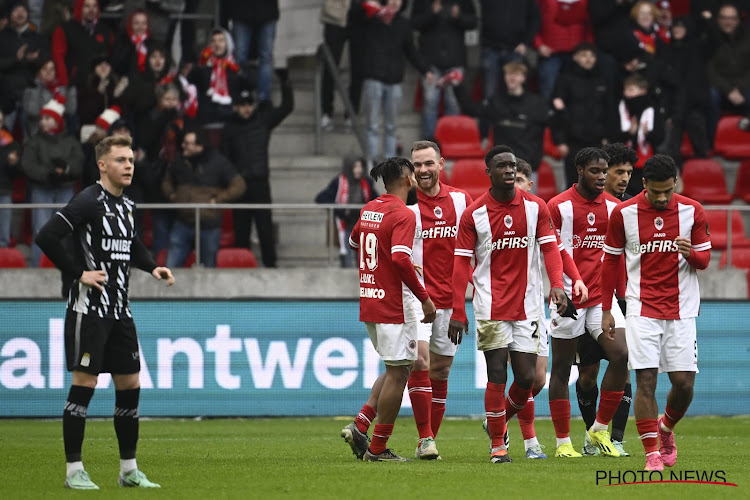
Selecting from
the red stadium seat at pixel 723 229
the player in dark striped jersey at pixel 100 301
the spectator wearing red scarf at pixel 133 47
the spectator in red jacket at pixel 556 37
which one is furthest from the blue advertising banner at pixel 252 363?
the player in dark striped jersey at pixel 100 301

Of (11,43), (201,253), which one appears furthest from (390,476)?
(11,43)

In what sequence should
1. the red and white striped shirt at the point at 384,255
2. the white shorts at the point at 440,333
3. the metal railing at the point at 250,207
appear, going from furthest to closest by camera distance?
the metal railing at the point at 250,207
the white shorts at the point at 440,333
the red and white striped shirt at the point at 384,255

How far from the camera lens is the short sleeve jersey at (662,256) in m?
9.34

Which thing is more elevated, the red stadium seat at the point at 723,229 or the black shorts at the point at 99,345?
the red stadium seat at the point at 723,229

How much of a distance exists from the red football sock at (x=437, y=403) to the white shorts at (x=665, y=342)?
2.01m

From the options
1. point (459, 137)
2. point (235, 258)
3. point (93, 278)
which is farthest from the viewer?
point (459, 137)

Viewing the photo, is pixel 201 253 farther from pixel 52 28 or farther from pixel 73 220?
pixel 73 220

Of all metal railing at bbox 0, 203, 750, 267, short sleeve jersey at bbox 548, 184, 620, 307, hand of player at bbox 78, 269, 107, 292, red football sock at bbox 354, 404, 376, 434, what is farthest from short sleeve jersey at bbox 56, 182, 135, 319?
metal railing at bbox 0, 203, 750, 267

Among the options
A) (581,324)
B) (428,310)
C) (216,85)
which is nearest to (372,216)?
(428,310)

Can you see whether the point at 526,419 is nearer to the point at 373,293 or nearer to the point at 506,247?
the point at 506,247

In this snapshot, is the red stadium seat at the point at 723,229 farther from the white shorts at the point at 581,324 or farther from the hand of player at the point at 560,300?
the hand of player at the point at 560,300

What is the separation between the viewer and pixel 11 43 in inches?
705

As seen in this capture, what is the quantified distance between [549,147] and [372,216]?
9.72 metres

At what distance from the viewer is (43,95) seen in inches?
693
